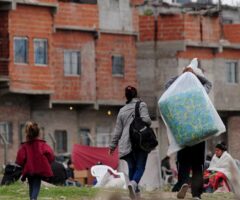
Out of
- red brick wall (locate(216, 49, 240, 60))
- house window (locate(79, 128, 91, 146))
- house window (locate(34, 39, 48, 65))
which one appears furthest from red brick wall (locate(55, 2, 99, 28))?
red brick wall (locate(216, 49, 240, 60))

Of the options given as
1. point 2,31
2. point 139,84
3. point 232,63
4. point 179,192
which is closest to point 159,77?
point 139,84

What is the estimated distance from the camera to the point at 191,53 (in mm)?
60906

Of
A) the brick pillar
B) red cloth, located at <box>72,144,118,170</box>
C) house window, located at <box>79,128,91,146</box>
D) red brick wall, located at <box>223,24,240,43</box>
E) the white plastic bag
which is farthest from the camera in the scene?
red brick wall, located at <box>223,24,240,43</box>

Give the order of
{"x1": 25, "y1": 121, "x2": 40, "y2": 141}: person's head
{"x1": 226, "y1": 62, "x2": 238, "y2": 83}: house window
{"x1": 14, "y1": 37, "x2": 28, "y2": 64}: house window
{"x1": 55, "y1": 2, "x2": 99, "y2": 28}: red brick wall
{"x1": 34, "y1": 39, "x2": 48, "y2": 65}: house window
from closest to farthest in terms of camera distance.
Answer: {"x1": 25, "y1": 121, "x2": 40, "y2": 141}: person's head, {"x1": 14, "y1": 37, "x2": 28, "y2": 64}: house window, {"x1": 34, "y1": 39, "x2": 48, "y2": 65}: house window, {"x1": 55, "y1": 2, "x2": 99, "y2": 28}: red brick wall, {"x1": 226, "y1": 62, "x2": 238, "y2": 83}: house window

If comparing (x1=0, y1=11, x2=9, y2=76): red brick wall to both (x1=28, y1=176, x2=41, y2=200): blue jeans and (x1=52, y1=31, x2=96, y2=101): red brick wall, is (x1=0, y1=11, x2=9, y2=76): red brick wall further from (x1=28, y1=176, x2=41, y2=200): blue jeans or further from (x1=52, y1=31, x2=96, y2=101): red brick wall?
(x1=28, y1=176, x2=41, y2=200): blue jeans

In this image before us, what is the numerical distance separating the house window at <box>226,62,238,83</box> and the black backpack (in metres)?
42.5

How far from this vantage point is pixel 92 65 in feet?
186

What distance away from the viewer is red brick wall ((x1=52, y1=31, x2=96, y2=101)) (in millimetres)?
55312

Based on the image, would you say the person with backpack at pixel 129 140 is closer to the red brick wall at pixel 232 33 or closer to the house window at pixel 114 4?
the house window at pixel 114 4

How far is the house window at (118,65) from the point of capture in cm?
5828

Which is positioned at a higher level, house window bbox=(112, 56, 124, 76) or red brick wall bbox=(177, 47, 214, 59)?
red brick wall bbox=(177, 47, 214, 59)

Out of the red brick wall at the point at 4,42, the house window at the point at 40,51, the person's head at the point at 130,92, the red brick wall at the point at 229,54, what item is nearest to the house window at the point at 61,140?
the house window at the point at 40,51

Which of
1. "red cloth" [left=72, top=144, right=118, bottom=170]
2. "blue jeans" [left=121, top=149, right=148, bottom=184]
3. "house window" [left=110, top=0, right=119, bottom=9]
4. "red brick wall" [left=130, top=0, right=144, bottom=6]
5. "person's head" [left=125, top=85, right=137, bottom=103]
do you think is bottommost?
"red cloth" [left=72, top=144, right=118, bottom=170]

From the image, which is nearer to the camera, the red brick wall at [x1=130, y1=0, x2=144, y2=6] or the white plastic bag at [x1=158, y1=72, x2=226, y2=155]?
the white plastic bag at [x1=158, y1=72, x2=226, y2=155]
